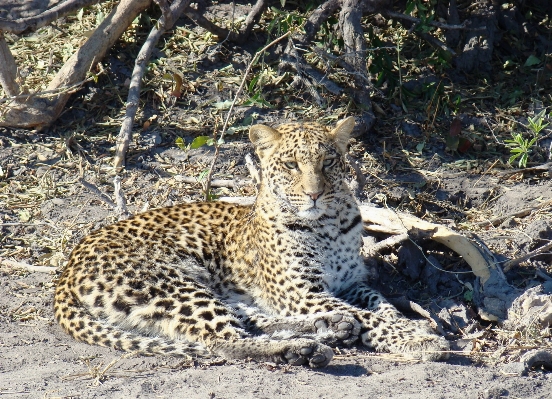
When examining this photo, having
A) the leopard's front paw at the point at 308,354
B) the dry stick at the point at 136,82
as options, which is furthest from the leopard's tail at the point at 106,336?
the dry stick at the point at 136,82

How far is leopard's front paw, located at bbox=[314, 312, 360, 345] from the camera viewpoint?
645cm

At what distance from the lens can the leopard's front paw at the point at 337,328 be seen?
6.45 m

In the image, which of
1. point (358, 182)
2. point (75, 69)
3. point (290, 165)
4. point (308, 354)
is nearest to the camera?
point (308, 354)

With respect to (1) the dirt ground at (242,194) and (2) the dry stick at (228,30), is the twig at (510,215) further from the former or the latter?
(2) the dry stick at (228,30)

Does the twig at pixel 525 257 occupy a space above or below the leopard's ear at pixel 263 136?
below

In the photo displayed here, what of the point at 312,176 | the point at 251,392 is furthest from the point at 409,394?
the point at 312,176

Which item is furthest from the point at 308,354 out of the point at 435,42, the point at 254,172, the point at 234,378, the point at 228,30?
the point at 228,30

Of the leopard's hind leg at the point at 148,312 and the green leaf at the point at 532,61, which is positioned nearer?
the leopard's hind leg at the point at 148,312

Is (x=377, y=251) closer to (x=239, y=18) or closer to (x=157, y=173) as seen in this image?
(x=157, y=173)

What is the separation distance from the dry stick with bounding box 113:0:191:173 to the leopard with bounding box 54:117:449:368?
1901mm

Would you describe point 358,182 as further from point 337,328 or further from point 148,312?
point 148,312

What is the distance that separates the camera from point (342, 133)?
7082 mm

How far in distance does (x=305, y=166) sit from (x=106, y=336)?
6.44 ft

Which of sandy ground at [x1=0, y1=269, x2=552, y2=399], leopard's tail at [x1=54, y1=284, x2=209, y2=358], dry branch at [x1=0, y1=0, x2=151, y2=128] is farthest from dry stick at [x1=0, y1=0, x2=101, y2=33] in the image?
sandy ground at [x1=0, y1=269, x2=552, y2=399]
